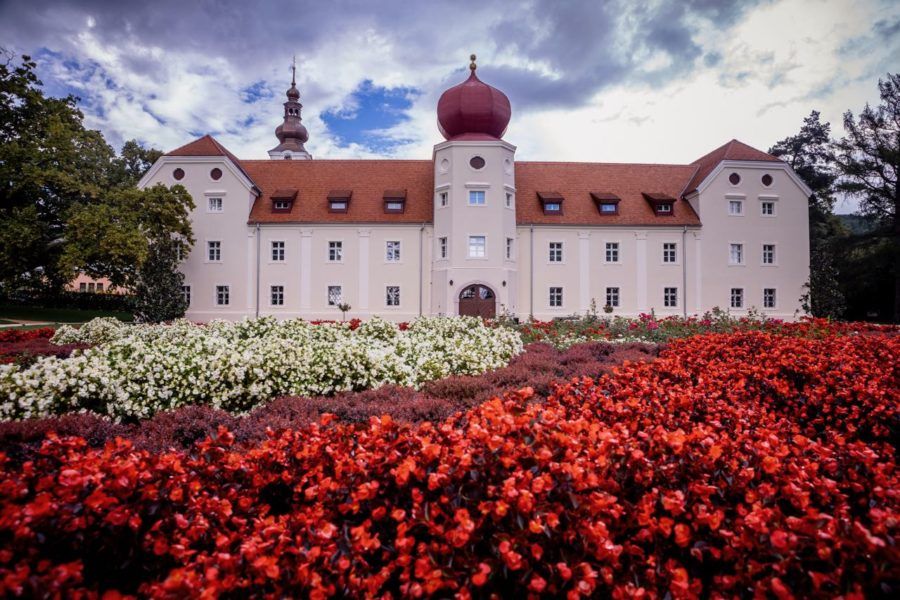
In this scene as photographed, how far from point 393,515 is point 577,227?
2858cm

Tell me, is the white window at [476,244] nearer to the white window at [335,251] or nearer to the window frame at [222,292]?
the white window at [335,251]

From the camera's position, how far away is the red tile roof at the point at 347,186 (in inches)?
1124

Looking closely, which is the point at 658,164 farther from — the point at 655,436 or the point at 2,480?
the point at 2,480

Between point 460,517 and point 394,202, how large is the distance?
28263mm

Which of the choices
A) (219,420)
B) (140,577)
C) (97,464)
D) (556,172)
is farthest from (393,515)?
(556,172)

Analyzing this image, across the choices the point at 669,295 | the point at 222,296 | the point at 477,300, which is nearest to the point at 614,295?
the point at 669,295

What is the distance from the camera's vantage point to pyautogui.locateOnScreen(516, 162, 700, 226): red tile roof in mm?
29016

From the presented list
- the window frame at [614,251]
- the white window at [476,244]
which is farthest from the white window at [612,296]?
the white window at [476,244]

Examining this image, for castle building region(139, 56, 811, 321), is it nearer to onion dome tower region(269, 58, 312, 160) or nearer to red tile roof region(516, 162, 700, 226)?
red tile roof region(516, 162, 700, 226)

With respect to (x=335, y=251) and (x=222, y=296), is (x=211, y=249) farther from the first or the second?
(x=335, y=251)

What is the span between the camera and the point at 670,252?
29141 mm

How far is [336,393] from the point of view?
20.2 ft

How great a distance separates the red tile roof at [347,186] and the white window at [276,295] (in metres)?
4.22

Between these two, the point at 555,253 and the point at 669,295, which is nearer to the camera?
the point at 555,253
